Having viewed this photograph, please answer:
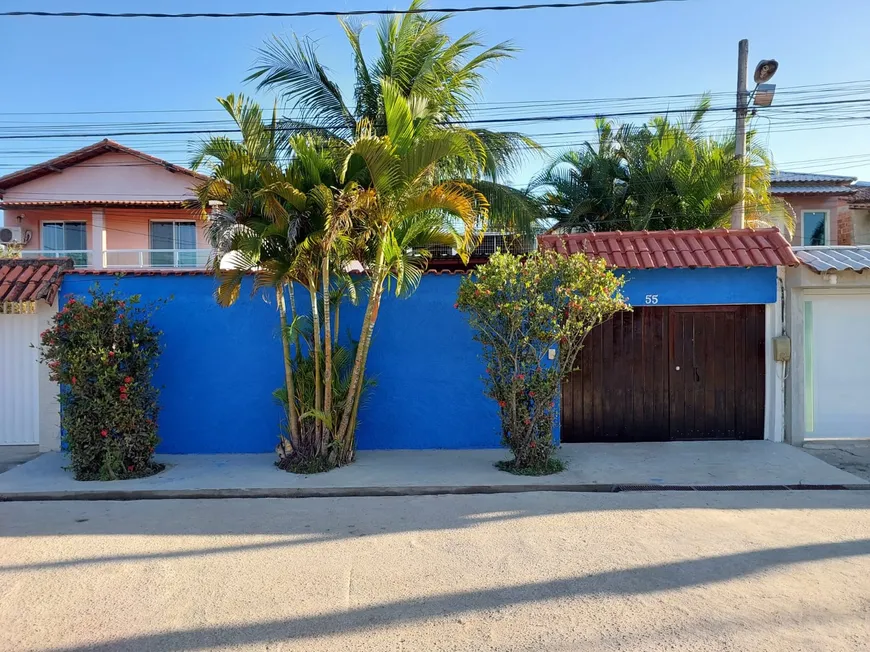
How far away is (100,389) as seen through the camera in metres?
6.91

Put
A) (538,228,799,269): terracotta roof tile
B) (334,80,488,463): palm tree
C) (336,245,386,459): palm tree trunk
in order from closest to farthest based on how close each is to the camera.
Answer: (334,80,488,463): palm tree → (336,245,386,459): palm tree trunk → (538,228,799,269): terracotta roof tile

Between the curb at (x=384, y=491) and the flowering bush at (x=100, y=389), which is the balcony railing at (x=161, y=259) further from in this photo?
the curb at (x=384, y=491)

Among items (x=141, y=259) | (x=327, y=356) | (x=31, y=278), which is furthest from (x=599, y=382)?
(x=141, y=259)

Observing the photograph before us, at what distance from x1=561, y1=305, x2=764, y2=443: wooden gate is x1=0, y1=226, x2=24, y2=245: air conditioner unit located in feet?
55.1

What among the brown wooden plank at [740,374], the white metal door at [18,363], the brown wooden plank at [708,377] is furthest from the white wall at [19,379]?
the brown wooden plank at [740,374]

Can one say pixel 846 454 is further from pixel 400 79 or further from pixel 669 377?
pixel 400 79

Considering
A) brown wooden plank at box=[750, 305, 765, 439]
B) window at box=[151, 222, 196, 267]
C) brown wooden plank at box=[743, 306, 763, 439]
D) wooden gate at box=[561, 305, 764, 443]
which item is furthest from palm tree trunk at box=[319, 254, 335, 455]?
window at box=[151, 222, 196, 267]

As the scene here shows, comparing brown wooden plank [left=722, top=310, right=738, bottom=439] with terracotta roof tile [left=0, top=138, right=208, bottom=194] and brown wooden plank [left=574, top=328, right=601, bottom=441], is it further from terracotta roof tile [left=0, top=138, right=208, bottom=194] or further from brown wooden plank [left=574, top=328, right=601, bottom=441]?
terracotta roof tile [left=0, top=138, right=208, bottom=194]

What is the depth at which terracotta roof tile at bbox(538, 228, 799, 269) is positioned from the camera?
812 centimetres

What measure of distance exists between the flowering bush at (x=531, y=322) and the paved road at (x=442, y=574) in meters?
1.04

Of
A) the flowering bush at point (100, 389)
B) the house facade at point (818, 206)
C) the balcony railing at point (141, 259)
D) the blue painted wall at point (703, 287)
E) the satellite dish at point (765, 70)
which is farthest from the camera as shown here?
the house facade at point (818, 206)

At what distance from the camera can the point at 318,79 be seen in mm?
9648

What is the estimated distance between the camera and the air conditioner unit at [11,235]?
17000 millimetres

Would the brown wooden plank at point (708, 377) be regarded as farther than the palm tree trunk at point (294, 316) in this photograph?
Yes
